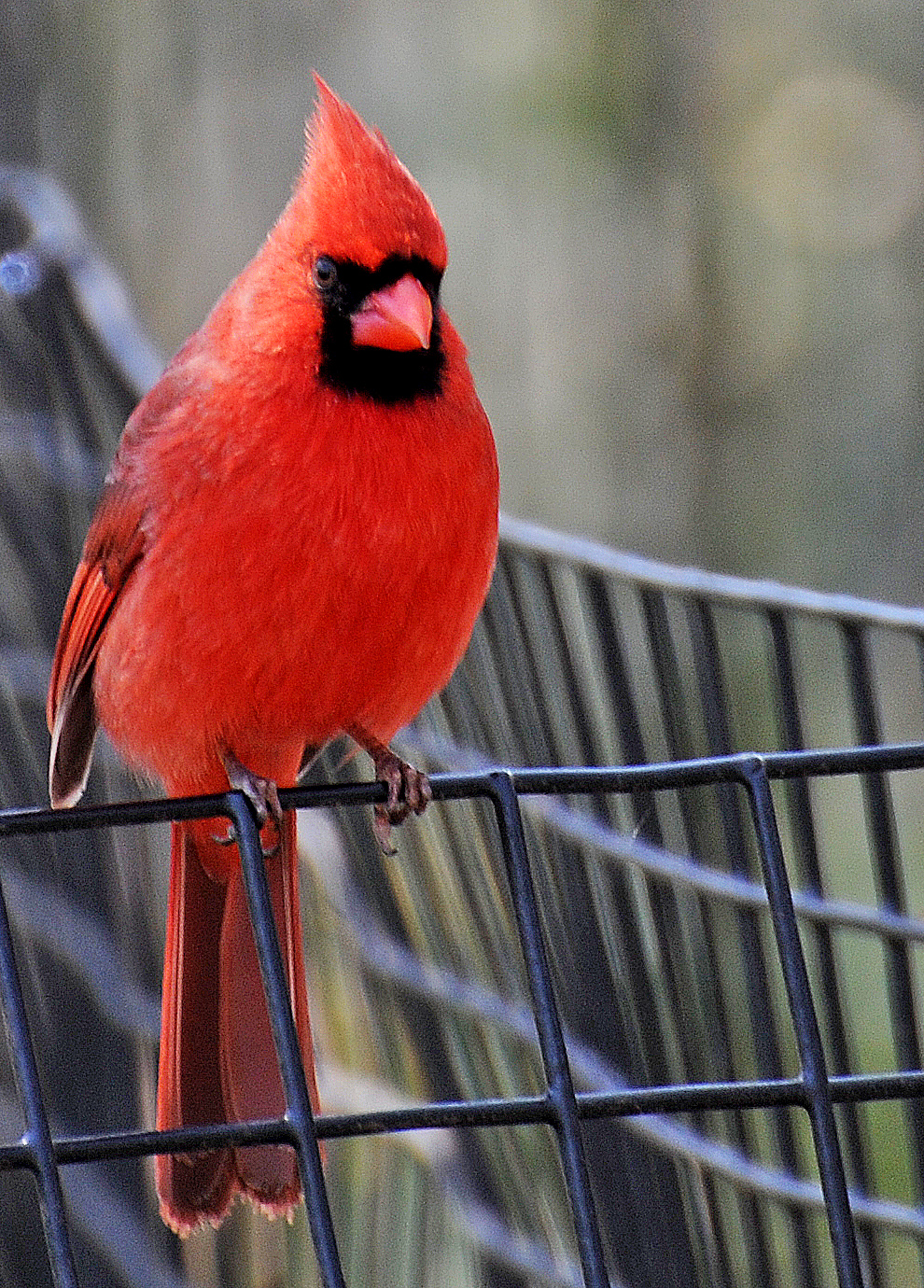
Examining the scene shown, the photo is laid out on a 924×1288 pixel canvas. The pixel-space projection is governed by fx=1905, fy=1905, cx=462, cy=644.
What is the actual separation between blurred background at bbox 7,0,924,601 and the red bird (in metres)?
3.61

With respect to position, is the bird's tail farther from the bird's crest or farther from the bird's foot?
the bird's crest

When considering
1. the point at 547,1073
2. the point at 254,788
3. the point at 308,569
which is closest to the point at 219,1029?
the point at 254,788

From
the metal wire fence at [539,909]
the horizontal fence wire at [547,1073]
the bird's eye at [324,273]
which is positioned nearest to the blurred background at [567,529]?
the metal wire fence at [539,909]

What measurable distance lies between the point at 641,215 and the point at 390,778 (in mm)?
4558

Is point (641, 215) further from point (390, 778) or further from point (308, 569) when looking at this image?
point (390, 778)

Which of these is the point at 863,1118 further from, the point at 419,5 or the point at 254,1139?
the point at 419,5

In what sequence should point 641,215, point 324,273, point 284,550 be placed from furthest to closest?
point 641,215 < point 324,273 < point 284,550

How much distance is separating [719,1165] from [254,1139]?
635 mm

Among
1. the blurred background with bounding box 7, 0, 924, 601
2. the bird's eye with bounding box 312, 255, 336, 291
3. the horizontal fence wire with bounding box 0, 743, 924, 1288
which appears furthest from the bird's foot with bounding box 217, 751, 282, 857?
the blurred background with bounding box 7, 0, 924, 601

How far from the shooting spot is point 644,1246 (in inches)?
52.6

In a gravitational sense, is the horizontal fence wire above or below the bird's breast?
below

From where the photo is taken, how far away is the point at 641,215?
18.0 ft

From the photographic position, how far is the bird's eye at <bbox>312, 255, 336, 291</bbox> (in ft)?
4.54

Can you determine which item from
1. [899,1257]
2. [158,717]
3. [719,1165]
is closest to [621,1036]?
[719,1165]
